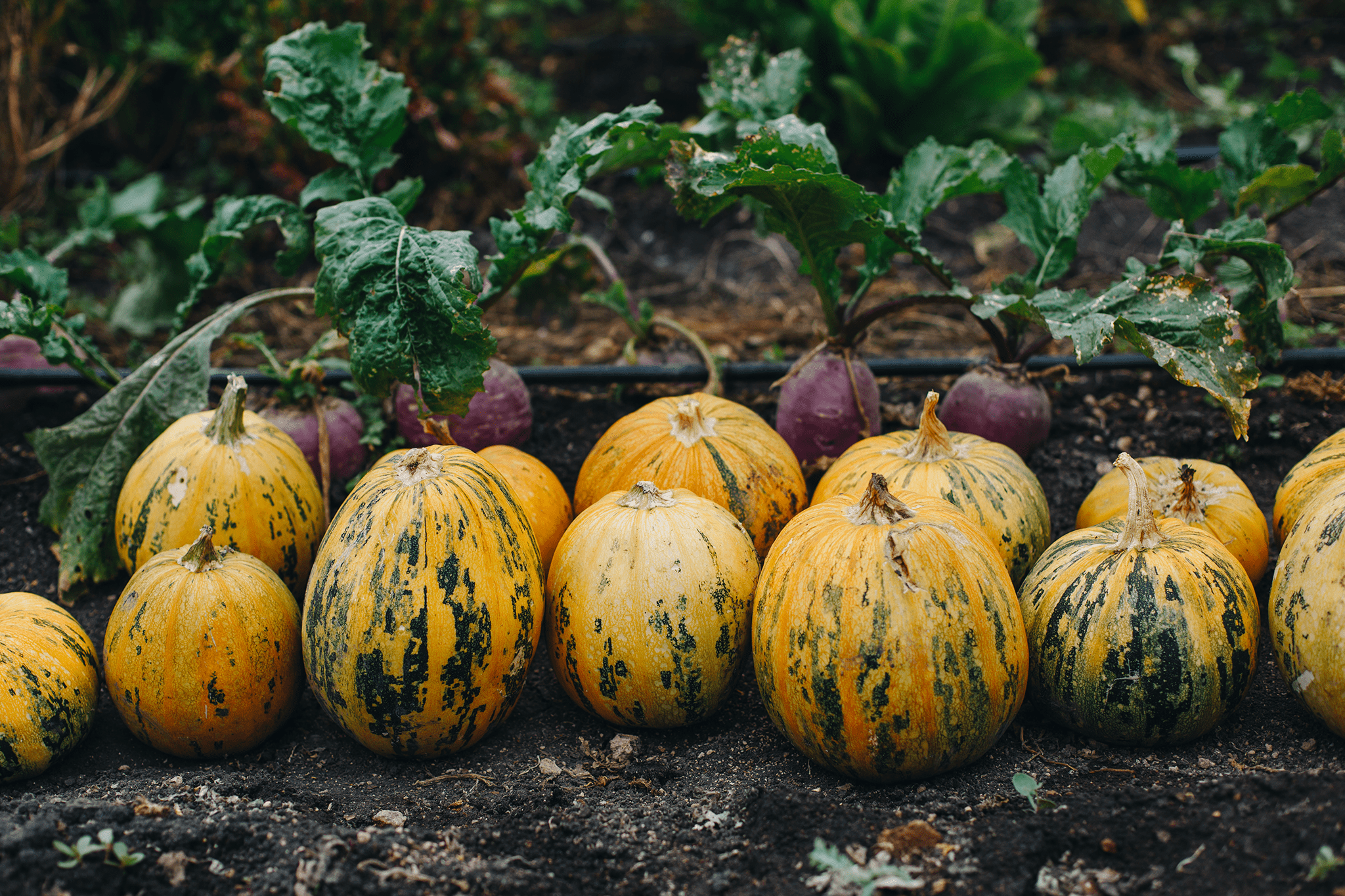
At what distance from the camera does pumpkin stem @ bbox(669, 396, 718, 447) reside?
9.50 feet

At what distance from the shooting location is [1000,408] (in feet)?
11.1

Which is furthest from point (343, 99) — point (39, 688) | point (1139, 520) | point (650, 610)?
point (1139, 520)

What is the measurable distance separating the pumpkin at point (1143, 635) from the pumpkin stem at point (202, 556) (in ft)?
6.73

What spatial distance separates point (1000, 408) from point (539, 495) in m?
1.65

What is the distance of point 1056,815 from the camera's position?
2.04 m

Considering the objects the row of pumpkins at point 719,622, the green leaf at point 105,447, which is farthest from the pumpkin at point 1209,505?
the green leaf at point 105,447

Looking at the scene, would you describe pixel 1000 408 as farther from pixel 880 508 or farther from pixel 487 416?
pixel 487 416

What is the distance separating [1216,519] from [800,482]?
1.17 meters

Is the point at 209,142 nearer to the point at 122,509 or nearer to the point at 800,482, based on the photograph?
the point at 122,509

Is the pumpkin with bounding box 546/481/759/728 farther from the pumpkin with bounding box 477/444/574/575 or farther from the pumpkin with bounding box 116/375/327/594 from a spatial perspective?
the pumpkin with bounding box 116/375/327/594

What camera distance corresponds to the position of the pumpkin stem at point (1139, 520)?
7.54 feet

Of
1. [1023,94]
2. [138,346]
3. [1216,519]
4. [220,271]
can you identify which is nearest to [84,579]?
[220,271]

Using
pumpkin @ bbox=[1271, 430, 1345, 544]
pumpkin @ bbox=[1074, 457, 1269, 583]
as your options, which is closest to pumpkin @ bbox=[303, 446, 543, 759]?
pumpkin @ bbox=[1074, 457, 1269, 583]

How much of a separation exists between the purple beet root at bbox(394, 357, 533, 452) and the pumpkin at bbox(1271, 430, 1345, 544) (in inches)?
96.6
